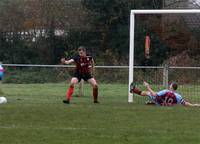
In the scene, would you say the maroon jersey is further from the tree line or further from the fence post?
the tree line

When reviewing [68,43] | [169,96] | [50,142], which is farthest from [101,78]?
[50,142]

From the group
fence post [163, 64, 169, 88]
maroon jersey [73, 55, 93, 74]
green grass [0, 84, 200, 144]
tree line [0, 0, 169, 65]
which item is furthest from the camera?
tree line [0, 0, 169, 65]

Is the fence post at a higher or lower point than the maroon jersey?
lower

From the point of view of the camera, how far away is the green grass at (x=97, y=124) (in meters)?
11.1

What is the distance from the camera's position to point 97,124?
516 inches

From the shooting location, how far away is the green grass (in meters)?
11.1

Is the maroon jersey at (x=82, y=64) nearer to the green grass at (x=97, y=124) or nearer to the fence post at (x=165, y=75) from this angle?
the green grass at (x=97, y=124)

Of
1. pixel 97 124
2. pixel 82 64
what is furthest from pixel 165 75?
pixel 97 124

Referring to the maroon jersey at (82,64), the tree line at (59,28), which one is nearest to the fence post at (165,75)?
the maroon jersey at (82,64)

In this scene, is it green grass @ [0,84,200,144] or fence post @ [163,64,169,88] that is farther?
fence post @ [163,64,169,88]

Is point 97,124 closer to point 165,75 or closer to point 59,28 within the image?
point 165,75

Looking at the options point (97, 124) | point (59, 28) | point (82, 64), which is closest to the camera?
point (97, 124)

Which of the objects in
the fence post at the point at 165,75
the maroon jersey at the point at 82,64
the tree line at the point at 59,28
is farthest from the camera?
the tree line at the point at 59,28

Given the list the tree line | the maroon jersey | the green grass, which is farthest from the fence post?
the tree line
